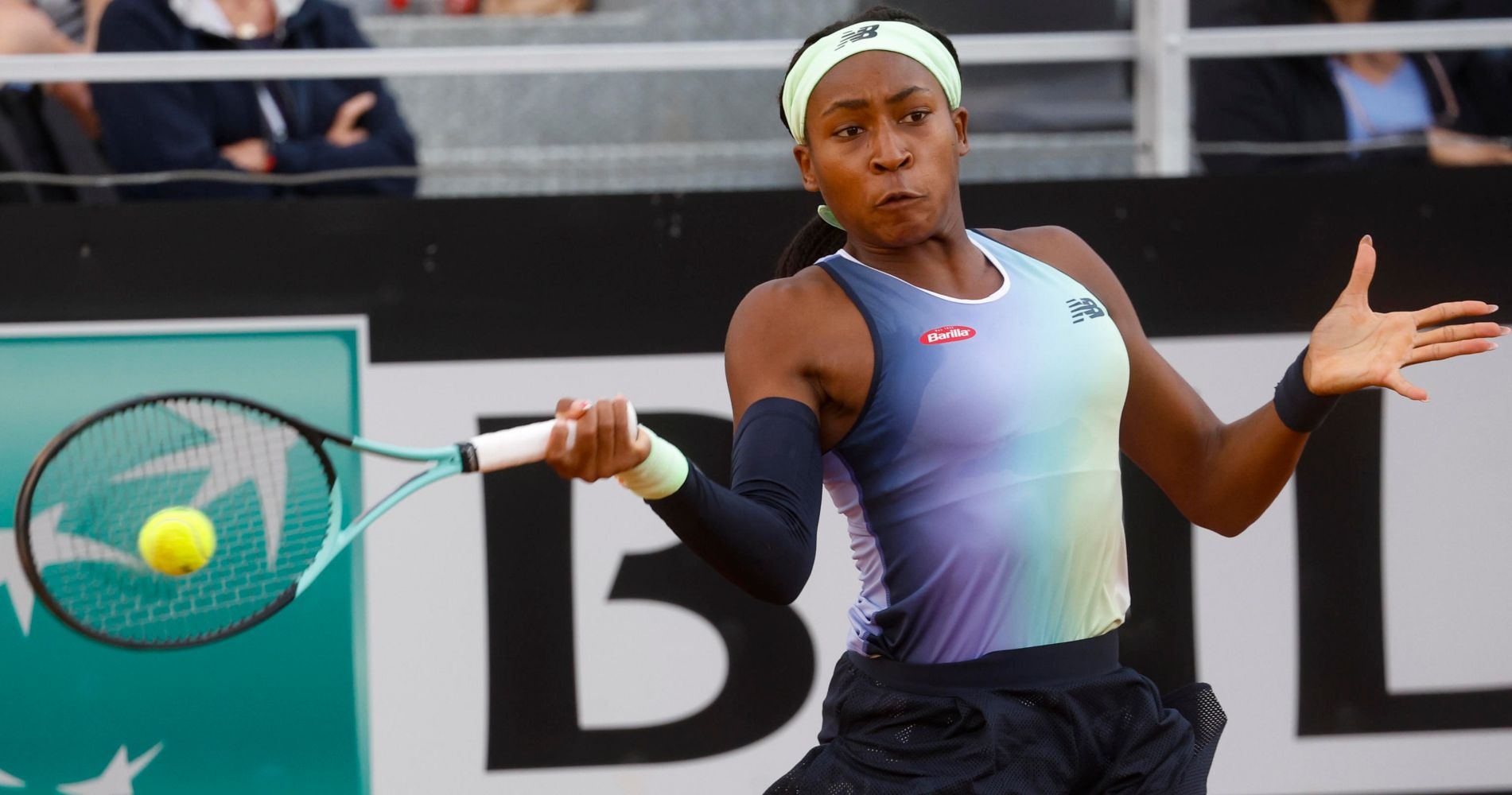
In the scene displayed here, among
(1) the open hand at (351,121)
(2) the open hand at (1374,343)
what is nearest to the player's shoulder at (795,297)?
(2) the open hand at (1374,343)

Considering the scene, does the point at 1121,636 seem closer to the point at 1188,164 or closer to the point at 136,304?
the point at 1188,164

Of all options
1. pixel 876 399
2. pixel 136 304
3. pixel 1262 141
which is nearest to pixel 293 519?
pixel 136 304

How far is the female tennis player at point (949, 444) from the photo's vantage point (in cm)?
218

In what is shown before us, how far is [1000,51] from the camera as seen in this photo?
12.4 ft

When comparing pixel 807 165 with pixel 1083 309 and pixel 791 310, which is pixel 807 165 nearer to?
pixel 791 310

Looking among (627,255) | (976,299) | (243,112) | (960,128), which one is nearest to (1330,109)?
(627,255)

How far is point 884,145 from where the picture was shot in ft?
7.32

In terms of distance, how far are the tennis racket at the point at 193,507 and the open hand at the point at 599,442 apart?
0.04 meters

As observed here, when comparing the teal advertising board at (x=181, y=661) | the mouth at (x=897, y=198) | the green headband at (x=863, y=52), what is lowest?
the teal advertising board at (x=181, y=661)

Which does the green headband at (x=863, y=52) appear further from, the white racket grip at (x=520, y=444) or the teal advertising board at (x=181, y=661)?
the teal advertising board at (x=181, y=661)

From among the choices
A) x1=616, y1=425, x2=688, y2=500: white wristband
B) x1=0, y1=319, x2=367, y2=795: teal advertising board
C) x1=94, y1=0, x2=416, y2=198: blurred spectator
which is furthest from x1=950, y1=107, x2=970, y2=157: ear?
x1=94, y1=0, x2=416, y2=198: blurred spectator

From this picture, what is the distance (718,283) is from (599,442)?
5.96 feet

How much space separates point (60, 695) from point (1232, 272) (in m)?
2.78

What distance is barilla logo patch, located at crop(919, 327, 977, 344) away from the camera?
2.22 meters
